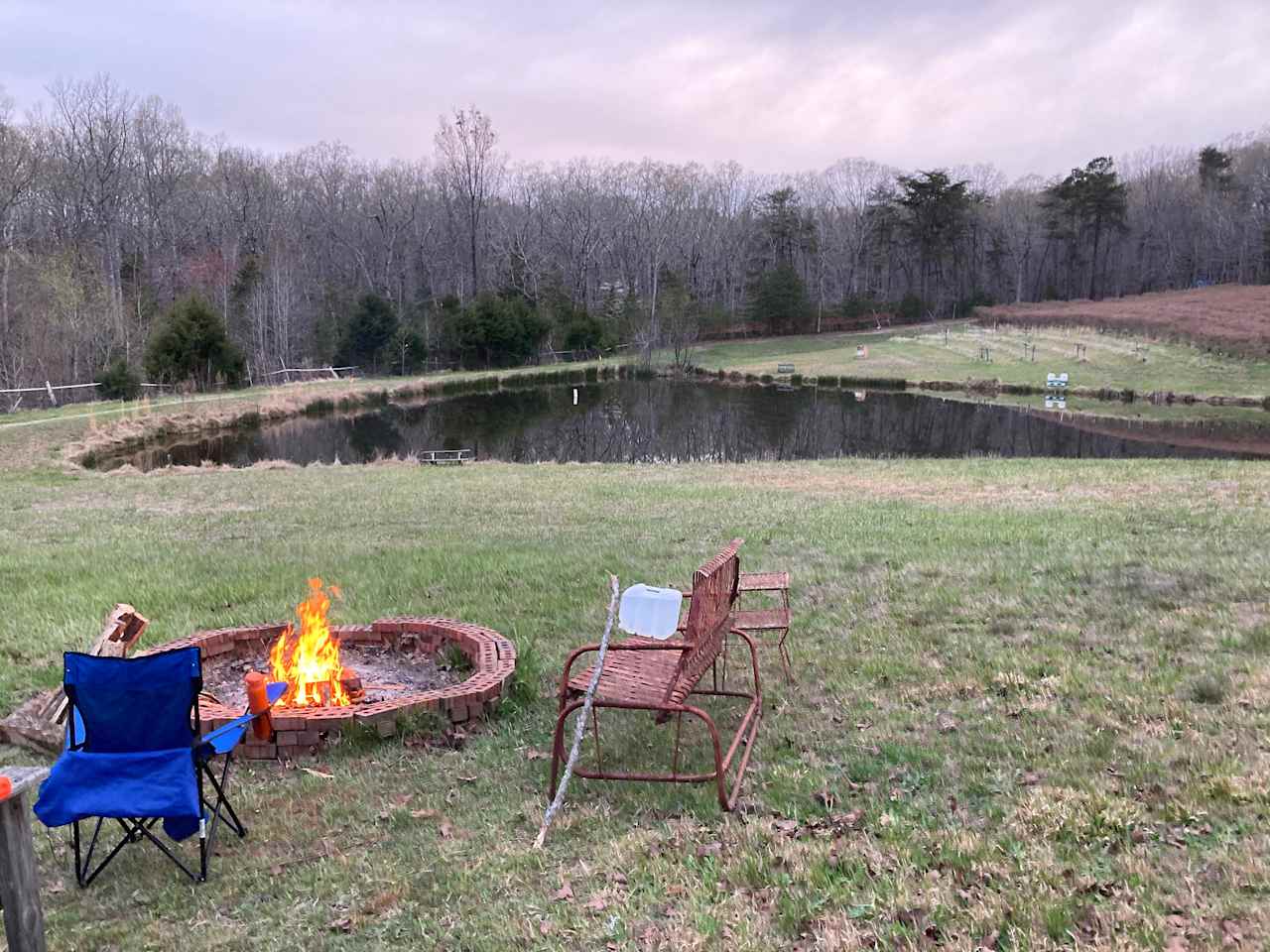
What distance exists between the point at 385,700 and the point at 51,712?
2.05 m

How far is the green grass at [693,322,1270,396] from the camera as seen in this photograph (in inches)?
1678

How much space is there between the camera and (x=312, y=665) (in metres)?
5.71

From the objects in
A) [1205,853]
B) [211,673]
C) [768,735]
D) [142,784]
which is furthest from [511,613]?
[1205,853]

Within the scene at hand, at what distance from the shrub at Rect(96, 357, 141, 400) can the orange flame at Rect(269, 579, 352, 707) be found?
34.3 metres

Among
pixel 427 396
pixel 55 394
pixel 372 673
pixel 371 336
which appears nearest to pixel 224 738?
pixel 372 673

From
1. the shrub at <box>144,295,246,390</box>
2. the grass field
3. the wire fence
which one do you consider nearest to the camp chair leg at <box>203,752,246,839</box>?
the wire fence

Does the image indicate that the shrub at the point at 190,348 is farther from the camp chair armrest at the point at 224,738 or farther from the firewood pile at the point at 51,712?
the camp chair armrest at the point at 224,738

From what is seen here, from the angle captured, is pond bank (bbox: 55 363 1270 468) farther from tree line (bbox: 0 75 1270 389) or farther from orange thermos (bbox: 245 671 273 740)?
orange thermos (bbox: 245 671 273 740)

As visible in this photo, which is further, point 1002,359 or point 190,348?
point 1002,359

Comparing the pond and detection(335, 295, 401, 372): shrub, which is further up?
detection(335, 295, 401, 372): shrub

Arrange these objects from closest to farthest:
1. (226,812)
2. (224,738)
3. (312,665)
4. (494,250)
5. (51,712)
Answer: (224,738) → (226,812) → (51,712) → (312,665) → (494,250)

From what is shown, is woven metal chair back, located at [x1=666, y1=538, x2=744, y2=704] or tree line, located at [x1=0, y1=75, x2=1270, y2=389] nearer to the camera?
woven metal chair back, located at [x1=666, y1=538, x2=744, y2=704]

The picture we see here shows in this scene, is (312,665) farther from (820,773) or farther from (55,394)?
(55,394)

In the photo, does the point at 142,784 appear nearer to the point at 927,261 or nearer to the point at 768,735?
the point at 768,735
